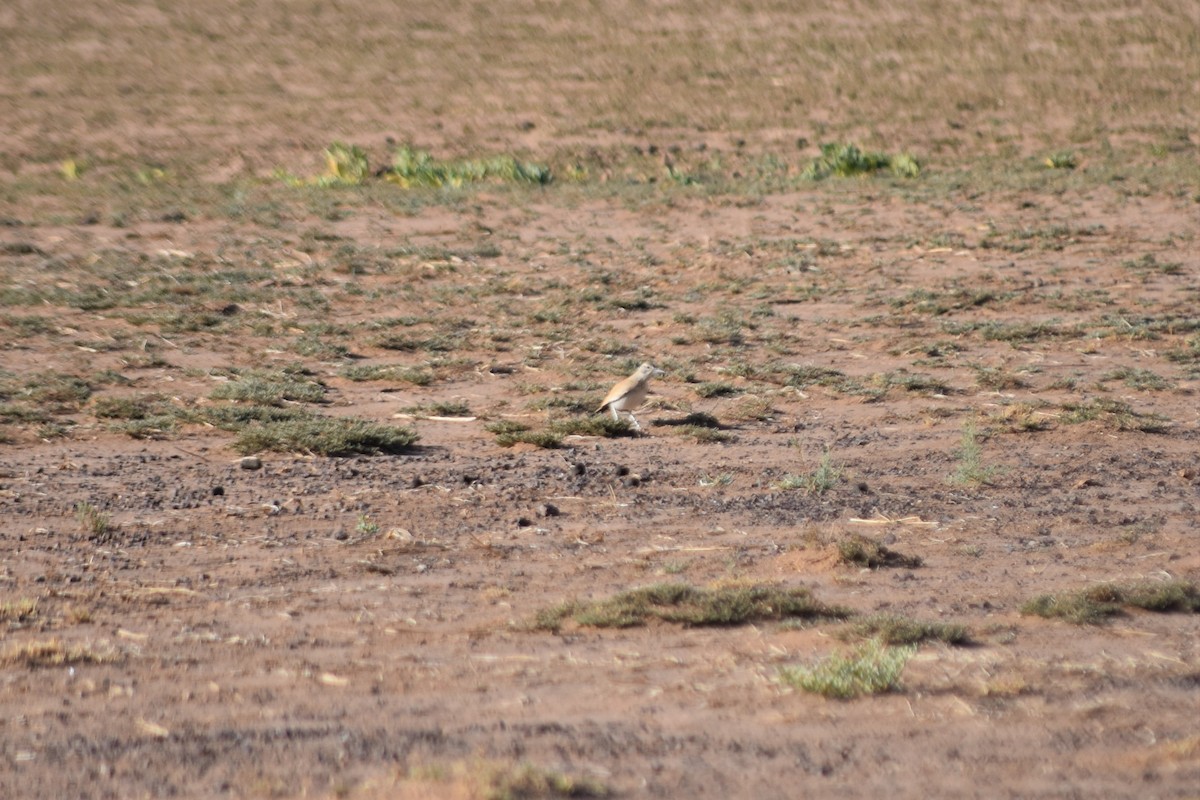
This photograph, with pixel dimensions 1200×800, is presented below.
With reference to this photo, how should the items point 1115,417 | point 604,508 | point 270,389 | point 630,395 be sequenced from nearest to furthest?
point 604,508 < point 630,395 < point 1115,417 < point 270,389

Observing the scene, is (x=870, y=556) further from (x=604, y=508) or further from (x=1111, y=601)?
(x=604, y=508)

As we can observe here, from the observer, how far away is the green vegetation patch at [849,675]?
4.62 m

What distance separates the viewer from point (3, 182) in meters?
→ 22.6

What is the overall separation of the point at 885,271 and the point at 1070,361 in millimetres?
3989

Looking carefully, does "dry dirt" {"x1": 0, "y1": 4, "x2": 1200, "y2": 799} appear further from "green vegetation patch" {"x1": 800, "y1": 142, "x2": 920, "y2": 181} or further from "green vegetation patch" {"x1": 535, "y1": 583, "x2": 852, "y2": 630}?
"green vegetation patch" {"x1": 800, "y1": 142, "x2": 920, "y2": 181}

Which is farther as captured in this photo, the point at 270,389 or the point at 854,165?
the point at 854,165

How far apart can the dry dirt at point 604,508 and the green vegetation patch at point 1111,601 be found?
71mm

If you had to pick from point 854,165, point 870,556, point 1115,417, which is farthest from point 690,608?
point 854,165

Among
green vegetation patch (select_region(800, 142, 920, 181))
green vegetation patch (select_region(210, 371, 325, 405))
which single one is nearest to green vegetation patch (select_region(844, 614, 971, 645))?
green vegetation patch (select_region(210, 371, 325, 405))

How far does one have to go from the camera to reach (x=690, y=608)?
5.54 meters

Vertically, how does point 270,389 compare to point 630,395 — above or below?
below

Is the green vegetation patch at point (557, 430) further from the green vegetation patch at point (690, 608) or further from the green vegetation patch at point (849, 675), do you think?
the green vegetation patch at point (849, 675)

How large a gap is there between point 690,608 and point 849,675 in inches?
38.5

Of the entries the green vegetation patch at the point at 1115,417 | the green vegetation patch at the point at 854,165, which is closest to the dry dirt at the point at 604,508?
the green vegetation patch at the point at 1115,417
